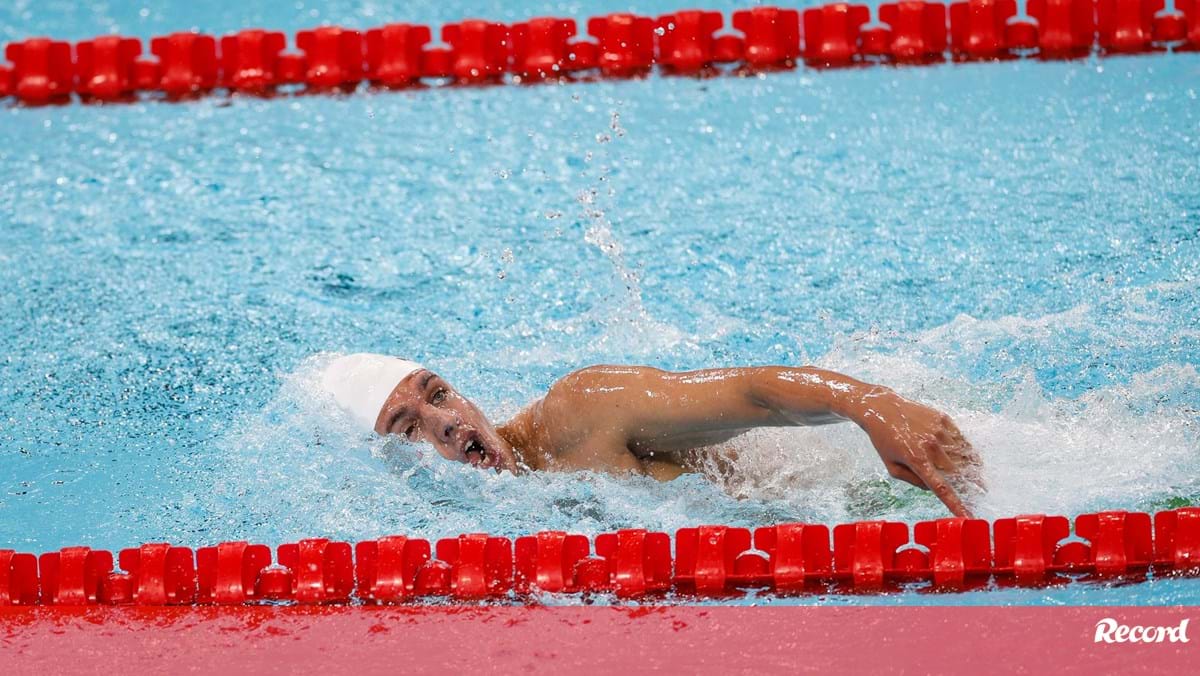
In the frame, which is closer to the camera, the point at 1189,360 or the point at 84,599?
the point at 84,599

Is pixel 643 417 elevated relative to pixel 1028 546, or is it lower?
elevated

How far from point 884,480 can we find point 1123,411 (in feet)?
2.05

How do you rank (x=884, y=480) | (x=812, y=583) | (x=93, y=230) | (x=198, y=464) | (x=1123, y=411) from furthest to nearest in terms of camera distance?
(x=93, y=230)
(x=198, y=464)
(x=1123, y=411)
(x=884, y=480)
(x=812, y=583)

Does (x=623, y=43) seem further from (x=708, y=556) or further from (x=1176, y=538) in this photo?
(x=1176, y=538)

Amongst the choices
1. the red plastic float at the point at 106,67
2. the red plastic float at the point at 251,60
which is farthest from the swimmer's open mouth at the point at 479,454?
the red plastic float at the point at 106,67

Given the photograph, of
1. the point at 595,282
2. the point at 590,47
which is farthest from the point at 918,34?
the point at 595,282

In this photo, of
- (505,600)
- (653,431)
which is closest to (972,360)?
(653,431)

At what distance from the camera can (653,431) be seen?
2971 mm

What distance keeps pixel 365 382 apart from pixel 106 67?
10.1 feet

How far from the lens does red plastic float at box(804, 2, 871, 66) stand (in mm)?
5445

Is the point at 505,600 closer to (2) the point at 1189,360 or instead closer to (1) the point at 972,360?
(1) the point at 972,360

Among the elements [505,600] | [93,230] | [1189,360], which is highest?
[93,230]

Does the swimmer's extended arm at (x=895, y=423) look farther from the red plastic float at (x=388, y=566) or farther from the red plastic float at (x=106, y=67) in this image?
the red plastic float at (x=106, y=67)

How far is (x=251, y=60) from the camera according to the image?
5691 millimetres
